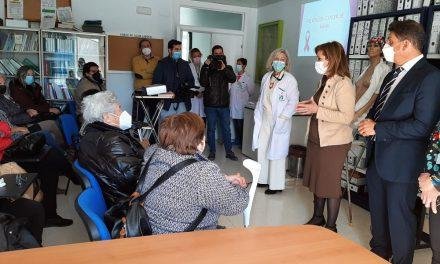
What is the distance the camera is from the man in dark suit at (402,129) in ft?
6.01

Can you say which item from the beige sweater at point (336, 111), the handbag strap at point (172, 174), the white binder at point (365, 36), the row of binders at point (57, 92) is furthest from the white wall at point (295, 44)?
the handbag strap at point (172, 174)

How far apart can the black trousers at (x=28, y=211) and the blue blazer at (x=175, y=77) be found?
3.17m

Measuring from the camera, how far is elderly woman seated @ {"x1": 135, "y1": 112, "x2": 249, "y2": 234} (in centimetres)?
138

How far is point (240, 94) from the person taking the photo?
5750mm

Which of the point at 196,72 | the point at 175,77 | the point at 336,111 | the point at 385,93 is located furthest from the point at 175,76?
the point at 385,93

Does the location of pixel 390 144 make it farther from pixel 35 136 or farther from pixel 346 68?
pixel 35 136

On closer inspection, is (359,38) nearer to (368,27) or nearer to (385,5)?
(368,27)

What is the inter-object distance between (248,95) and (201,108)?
0.83 metres

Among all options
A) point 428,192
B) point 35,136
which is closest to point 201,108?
point 35,136

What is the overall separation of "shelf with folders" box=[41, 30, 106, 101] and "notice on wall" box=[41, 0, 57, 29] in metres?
0.11

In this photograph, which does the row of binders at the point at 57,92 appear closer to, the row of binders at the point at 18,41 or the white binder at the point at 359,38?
the row of binders at the point at 18,41

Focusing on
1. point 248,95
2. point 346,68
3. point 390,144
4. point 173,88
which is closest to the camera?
point 390,144

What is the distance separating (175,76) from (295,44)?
1.96m

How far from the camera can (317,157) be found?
2719 millimetres
